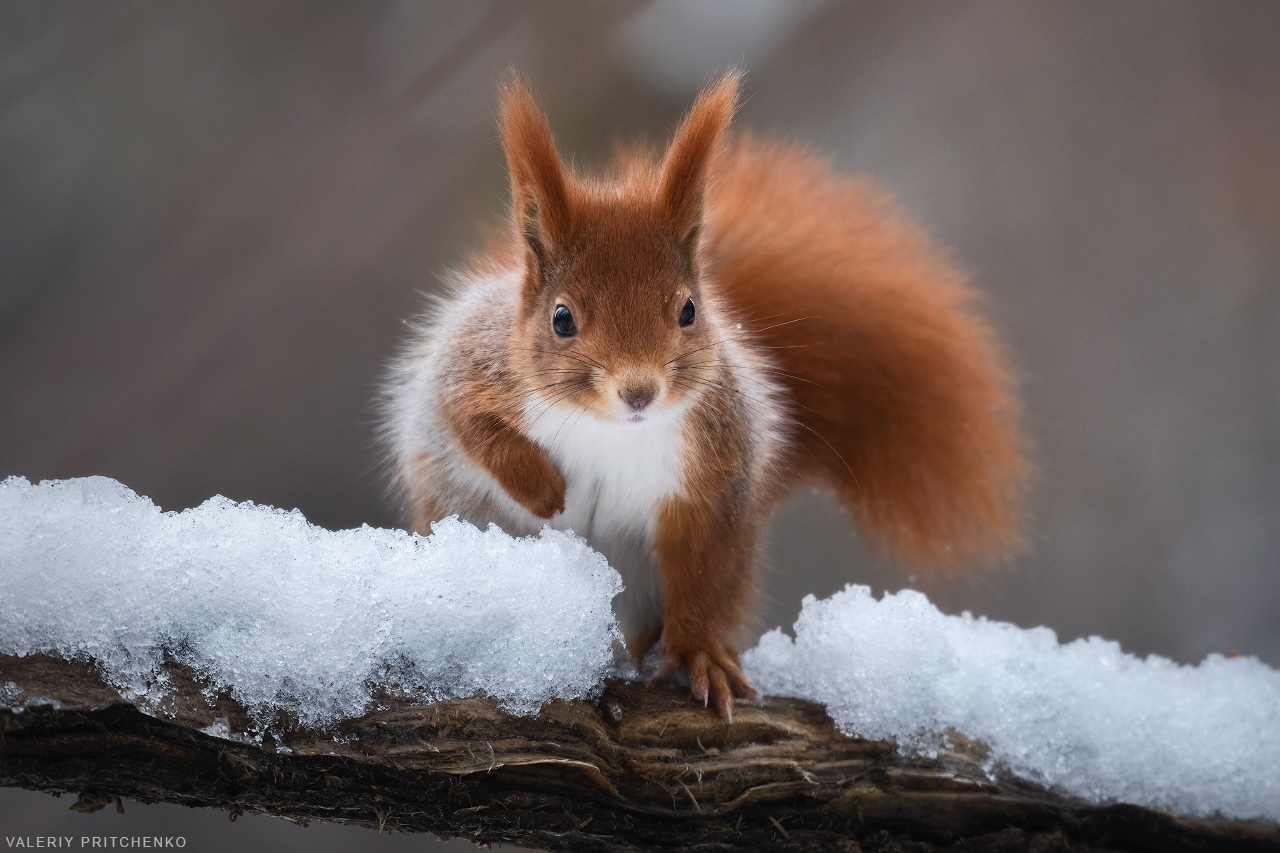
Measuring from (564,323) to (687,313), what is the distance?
0.12 meters

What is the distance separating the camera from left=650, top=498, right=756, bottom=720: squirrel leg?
96cm

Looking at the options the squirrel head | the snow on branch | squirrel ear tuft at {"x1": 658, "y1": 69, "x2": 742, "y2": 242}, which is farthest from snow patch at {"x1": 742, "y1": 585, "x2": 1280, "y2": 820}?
squirrel ear tuft at {"x1": 658, "y1": 69, "x2": 742, "y2": 242}

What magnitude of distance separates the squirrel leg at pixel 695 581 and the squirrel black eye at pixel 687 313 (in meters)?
0.19

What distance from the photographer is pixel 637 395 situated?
82 centimetres

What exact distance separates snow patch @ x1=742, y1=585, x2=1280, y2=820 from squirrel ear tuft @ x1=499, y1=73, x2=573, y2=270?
1.54 feet

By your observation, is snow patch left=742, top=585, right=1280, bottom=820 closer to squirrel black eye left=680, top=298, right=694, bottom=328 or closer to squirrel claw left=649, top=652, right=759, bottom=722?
squirrel claw left=649, top=652, right=759, bottom=722

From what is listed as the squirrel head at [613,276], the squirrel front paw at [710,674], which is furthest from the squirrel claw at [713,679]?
the squirrel head at [613,276]

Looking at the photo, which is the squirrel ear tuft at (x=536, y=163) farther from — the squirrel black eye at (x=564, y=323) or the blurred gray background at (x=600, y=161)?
the blurred gray background at (x=600, y=161)

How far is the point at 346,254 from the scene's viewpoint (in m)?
1.54

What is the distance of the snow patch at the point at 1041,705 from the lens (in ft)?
2.90

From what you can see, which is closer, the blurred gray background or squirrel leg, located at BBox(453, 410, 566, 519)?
squirrel leg, located at BBox(453, 410, 566, 519)

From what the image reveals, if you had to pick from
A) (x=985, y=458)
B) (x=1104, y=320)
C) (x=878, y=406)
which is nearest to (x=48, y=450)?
(x=878, y=406)

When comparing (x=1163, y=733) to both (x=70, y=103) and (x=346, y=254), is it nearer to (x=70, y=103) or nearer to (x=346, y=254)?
(x=346, y=254)

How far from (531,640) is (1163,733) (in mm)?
630
